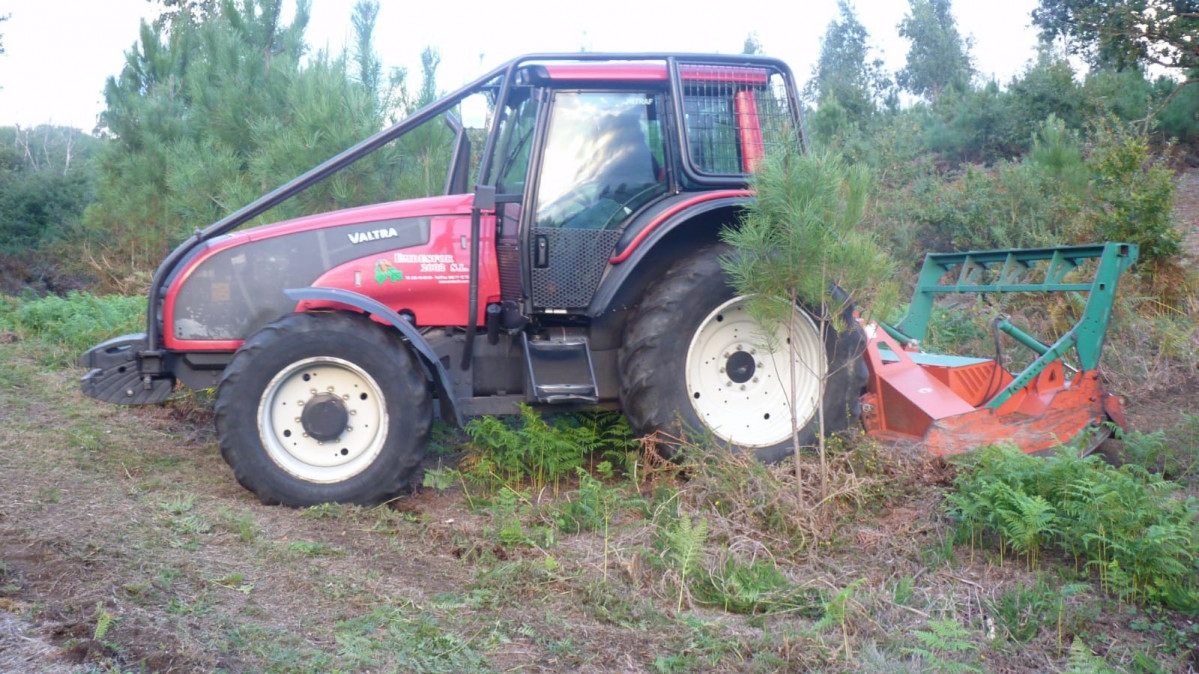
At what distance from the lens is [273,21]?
1323 cm

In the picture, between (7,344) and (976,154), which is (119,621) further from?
(976,154)

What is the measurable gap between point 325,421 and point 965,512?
10.1 ft

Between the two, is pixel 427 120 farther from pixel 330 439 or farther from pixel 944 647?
pixel 944 647

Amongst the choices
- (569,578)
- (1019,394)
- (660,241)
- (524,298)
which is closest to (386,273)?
(524,298)

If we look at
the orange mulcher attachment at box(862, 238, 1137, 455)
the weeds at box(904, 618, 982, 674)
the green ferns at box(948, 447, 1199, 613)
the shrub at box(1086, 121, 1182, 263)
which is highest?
the shrub at box(1086, 121, 1182, 263)

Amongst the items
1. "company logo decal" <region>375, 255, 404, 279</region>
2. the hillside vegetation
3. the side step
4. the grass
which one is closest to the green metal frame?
the hillside vegetation

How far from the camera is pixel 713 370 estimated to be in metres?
5.46

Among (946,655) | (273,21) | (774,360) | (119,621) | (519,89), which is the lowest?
(946,655)

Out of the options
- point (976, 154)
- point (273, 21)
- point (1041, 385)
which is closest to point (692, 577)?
point (1041, 385)

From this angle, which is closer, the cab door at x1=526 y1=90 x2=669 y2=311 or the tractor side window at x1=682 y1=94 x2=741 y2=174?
the cab door at x1=526 y1=90 x2=669 y2=311

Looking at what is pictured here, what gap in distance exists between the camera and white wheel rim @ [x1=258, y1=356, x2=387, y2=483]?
194 inches

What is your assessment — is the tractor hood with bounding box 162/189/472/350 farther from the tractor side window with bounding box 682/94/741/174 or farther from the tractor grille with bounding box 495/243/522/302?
the tractor side window with bounding box 682/94/741/174

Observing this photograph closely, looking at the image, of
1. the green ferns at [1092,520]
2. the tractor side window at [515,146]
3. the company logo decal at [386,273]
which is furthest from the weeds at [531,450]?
the green ferns at [1092,520]

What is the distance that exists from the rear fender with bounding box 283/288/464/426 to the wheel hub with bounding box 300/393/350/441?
47cm
